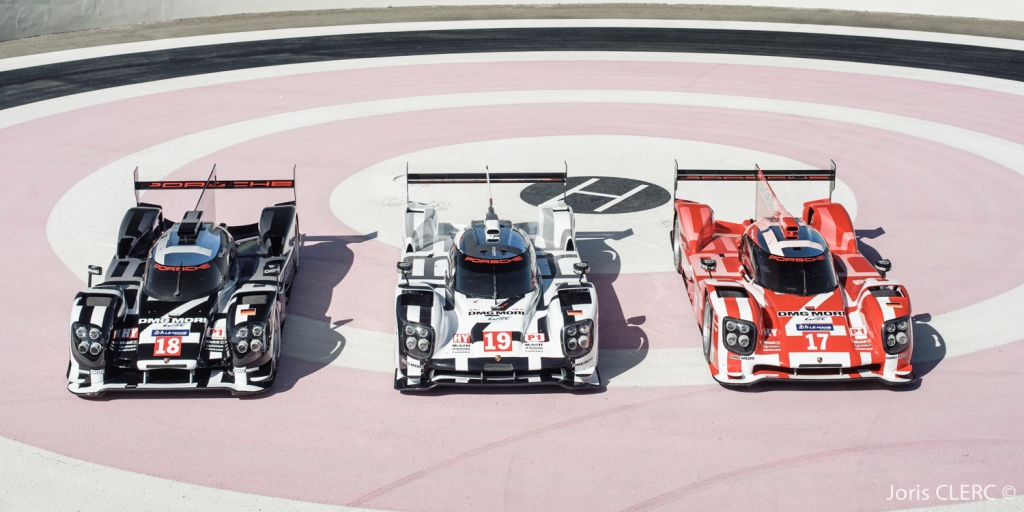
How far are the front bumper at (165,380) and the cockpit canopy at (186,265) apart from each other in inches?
49.5

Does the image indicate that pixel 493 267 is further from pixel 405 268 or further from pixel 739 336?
pixel 739 336

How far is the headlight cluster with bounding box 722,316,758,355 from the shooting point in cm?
1265

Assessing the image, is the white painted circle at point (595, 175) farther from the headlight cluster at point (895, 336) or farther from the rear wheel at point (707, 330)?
the headlight cluster at point (895, 336)

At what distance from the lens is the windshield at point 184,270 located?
13.5m

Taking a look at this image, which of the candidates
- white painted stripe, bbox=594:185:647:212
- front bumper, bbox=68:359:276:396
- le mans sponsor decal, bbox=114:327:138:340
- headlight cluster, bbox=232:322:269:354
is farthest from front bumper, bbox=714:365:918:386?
le mans sponsor decal, bbox=114:327:138:340

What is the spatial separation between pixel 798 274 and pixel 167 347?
8351mm

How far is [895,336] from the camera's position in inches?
496

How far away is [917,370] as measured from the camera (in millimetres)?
13320

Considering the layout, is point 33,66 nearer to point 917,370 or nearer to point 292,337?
point 292,337

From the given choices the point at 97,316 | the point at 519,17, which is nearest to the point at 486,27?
the point at 519,17

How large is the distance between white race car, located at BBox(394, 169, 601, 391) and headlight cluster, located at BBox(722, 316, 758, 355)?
5.46 ft

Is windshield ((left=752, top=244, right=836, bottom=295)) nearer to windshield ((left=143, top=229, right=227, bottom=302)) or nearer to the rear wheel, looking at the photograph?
the rear wheel

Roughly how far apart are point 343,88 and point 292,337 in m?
15.3

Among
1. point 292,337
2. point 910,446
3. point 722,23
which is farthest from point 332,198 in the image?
point 722,23
